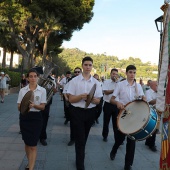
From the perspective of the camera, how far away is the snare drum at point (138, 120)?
3.98 m

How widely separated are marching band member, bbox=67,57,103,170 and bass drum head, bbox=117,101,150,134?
1.68 ft

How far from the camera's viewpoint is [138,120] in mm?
4215

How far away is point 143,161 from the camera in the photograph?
223 inches

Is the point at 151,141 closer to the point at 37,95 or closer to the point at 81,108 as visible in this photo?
the point at 81,108

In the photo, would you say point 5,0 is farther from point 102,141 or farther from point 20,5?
point 102,141

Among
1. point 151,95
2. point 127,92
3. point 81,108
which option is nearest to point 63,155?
point 81,108

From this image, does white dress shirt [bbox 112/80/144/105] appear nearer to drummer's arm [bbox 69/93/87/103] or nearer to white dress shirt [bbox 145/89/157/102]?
drummer's arm [bbox 69/93/87/103]

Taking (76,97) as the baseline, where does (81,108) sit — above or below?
below

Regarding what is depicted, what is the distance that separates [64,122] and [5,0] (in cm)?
1881

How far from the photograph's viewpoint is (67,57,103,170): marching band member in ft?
15.4

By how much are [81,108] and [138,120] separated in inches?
38.2

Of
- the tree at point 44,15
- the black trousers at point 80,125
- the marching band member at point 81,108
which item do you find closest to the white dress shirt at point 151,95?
the marching band member at point 81,108

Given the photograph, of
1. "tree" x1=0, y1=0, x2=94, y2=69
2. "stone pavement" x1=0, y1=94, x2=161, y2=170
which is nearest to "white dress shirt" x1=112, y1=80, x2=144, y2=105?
"stone pavement" x1=0, y1=94, x2=161, y2=170

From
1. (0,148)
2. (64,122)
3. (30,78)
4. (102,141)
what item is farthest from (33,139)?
(64,122)
